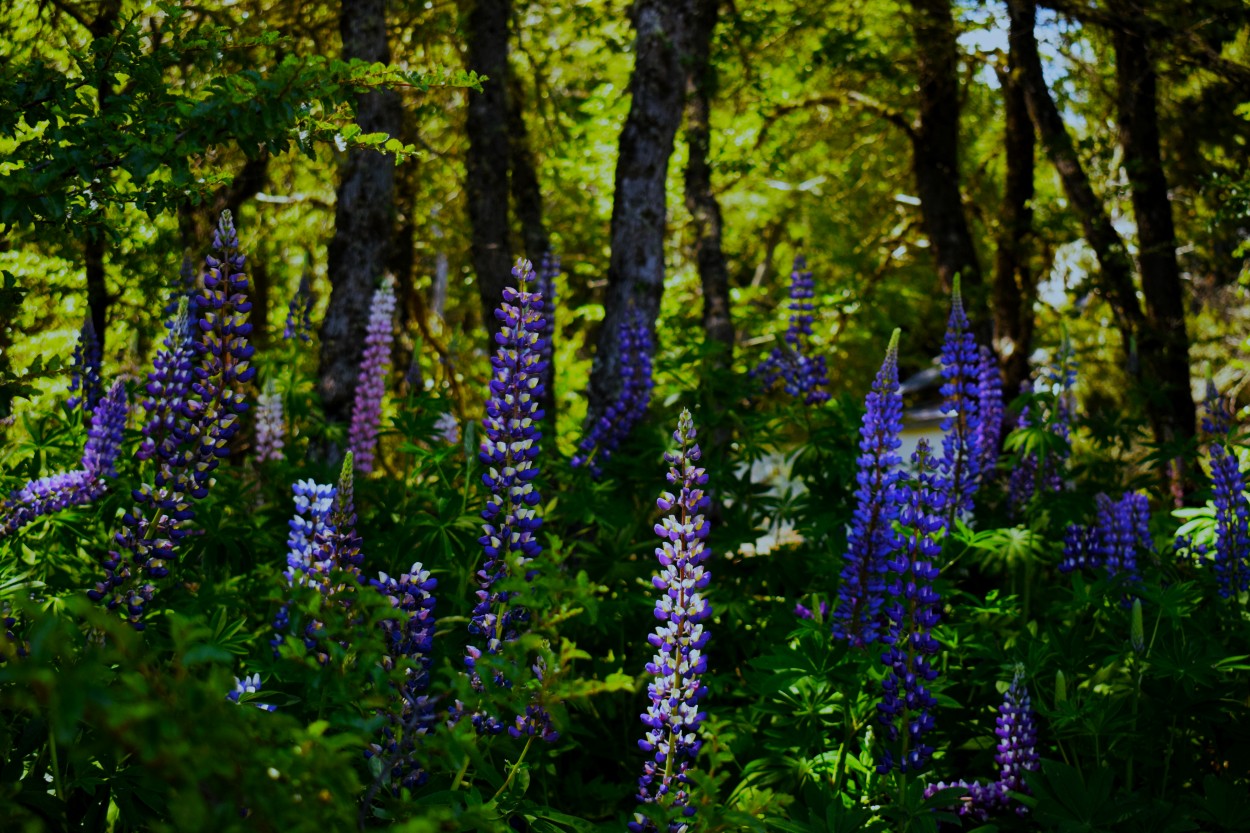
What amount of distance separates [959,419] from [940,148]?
25.7 ft

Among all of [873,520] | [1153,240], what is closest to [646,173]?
[873,520]

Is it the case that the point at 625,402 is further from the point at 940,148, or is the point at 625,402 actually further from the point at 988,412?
the point at 940,148

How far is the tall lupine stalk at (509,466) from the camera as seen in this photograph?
9.93 feet

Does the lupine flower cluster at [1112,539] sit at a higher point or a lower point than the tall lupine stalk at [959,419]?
lower

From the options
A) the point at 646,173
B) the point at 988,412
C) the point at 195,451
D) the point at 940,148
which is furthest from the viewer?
the point at 940,148

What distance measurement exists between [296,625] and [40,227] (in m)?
1.62

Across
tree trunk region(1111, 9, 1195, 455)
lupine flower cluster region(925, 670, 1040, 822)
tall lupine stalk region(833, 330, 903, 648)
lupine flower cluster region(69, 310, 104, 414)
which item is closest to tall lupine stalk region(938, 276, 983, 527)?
tall lupine stalk region(833, 330, 903, 648)

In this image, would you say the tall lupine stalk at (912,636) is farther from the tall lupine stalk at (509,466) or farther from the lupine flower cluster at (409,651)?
the lupine flower cluster at (409,651)

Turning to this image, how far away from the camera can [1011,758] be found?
381 cm

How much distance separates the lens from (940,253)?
12.1 meters

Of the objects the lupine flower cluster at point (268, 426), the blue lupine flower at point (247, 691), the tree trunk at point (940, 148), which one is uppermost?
the tree trunk at point (940, 148)

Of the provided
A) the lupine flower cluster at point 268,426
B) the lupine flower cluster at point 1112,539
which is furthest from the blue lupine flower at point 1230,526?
the lupine flower cluster at point 268,426

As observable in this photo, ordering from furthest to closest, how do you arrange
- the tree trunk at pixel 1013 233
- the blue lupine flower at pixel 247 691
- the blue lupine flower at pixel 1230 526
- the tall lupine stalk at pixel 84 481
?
the tree trunk at pixel 1013 233
the blue lupine flower at pixel 1230 526
the tall lupine stalk at pixel 84 481
the blue lupine flower at pixel 247 691

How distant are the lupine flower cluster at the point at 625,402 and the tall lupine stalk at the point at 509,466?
81.0 inches
